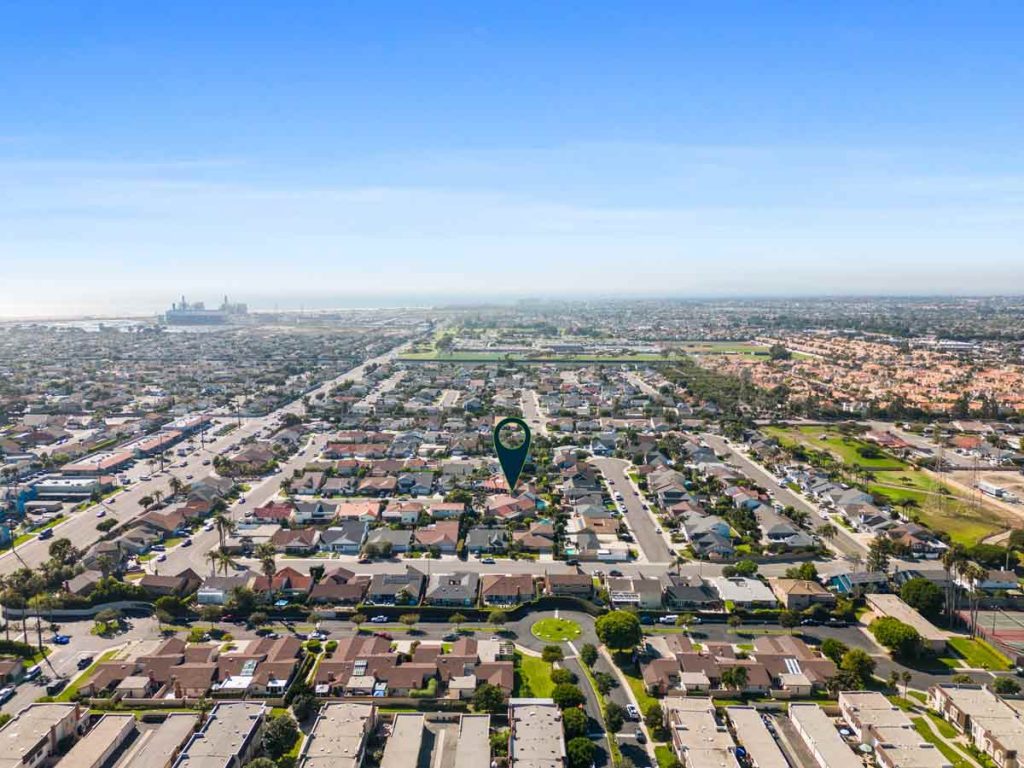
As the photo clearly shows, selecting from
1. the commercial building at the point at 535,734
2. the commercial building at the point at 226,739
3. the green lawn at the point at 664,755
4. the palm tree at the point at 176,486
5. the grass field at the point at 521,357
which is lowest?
the green lawn at the point at 664,755

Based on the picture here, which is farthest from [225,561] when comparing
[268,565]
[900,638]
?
[900,638]

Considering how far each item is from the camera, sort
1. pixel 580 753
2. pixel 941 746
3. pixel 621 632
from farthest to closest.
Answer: pixel 621 632 < pixel 941 746 < pixel 580 753

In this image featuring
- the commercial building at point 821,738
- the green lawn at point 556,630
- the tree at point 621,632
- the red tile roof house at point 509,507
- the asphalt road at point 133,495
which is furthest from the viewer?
the red tile roof house at point 509,507

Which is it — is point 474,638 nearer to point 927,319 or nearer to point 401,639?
point 401,639

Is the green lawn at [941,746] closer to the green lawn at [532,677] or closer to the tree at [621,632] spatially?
the tree at [621,632]

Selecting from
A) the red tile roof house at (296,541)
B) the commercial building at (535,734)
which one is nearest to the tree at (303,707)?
the commercial building at (535,734)

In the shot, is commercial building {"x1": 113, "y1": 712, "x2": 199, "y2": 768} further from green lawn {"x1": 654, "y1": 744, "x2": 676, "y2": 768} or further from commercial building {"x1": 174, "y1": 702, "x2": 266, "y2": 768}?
green lawn {"x1": 654, "y1": 744, "x2": 676, "y2": 768}

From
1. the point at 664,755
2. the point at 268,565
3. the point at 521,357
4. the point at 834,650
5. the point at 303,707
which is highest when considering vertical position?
the point at 521,357

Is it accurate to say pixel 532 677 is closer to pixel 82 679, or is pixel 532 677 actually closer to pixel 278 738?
pixel 278 738
